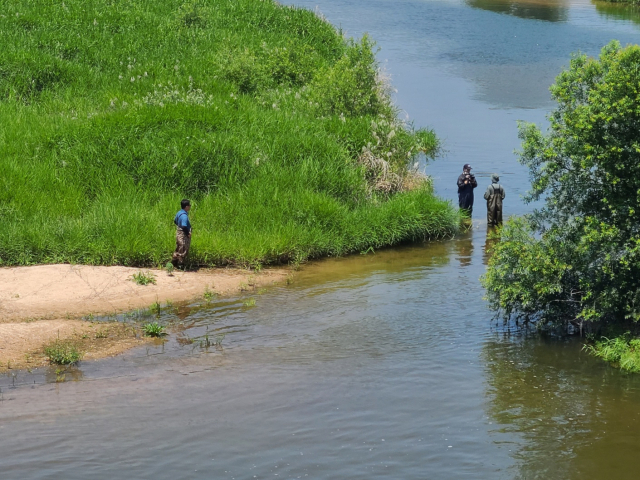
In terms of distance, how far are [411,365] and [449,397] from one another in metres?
1.00

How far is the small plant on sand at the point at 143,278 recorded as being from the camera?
13914 millimetres

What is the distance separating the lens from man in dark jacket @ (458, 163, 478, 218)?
1912 centimetres

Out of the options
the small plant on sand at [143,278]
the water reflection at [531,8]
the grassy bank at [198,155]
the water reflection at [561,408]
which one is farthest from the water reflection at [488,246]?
the water reflection at [531,8]

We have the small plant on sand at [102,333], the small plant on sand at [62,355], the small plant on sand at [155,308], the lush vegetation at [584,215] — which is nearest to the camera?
the small plant on sand at [62,355]

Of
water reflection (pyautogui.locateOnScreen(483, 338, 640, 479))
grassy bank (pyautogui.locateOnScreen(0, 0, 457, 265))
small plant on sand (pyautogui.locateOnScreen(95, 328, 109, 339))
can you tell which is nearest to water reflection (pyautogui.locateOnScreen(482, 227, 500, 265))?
grassy bank (pyautogui.locateOnScreen(0, 0, 457, 265))

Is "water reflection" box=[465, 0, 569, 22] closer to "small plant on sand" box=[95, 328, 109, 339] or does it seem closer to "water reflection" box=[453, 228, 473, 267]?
"water reflection" box=[453, 228, 473, 267]

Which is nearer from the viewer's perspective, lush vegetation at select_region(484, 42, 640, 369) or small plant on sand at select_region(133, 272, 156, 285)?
lush vegetation at select_region(484, 42, 640, 369)

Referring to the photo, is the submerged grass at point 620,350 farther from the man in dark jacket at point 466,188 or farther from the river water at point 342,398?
the man in dark jacket at point 466,188

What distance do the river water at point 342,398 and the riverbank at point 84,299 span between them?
1.70ft

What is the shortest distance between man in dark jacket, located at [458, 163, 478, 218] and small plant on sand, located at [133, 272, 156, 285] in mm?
7988

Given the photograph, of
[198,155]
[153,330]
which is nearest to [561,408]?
[153,330]

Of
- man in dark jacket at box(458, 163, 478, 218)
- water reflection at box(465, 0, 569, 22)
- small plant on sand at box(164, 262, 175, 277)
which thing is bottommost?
small plant on sand at box(164, 262, 175, 277)

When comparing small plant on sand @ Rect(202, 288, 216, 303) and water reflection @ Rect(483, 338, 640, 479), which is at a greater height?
small plant on sand @ Rect(202, 288, 216, 303)

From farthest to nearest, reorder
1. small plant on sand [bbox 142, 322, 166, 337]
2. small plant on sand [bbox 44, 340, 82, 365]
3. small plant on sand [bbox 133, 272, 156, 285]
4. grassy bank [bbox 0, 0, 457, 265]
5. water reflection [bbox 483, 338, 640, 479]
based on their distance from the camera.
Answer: grassy bank [bbox 0, 0, 457, 265] → small plant on sand [bbox 133, 272, 156, 285] → small plant on sand [bbox 142, 322, 166, 337] → small plant on sand [bbox 44, 340, 82, 365] → water reflection [bbox 483, 338, 640, 479]
